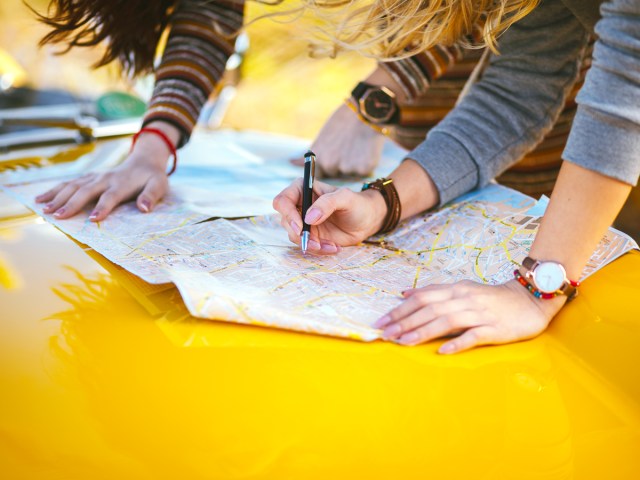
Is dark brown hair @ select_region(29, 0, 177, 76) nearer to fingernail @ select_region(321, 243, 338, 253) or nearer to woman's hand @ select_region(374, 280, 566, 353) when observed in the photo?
fingernail @ select_region(321, 243, 338, 253)

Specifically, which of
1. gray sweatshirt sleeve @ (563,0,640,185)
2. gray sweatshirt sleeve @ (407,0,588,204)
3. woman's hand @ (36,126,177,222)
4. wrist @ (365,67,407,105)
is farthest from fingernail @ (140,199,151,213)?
gray sweatshirt sleeve @ (563,0,640,185)

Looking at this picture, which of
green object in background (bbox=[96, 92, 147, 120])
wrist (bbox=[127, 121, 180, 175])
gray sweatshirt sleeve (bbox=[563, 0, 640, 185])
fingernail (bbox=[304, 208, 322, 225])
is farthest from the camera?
green object in background (bbox=[96, 92, 147, 120])

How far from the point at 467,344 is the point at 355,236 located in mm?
353

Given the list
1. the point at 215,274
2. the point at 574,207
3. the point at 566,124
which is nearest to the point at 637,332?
the point at 574,207

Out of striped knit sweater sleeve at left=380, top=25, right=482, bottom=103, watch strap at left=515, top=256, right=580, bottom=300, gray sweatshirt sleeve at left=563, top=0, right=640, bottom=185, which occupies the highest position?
gray sweatshirt sleeve at left=563, top=0, right=640, bottom=185

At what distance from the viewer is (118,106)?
185 centimetres

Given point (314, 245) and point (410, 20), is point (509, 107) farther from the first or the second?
point (314, 245)

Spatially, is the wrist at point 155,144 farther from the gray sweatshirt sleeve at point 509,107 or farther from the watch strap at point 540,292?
the watch strap at point 540,292

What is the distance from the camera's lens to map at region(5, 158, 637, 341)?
80 centimetres

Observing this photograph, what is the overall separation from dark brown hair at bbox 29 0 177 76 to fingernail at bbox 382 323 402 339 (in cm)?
93

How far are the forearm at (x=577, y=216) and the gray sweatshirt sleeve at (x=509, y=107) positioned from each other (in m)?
0.33

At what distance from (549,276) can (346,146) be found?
740 mm

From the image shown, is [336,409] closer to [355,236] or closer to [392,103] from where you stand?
[355,236]

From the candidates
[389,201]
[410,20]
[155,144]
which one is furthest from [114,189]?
[410,20]
